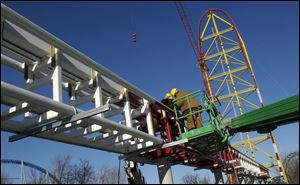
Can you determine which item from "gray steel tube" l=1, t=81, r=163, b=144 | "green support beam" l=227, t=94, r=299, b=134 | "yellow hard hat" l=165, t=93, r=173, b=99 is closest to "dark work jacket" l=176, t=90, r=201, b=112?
"yellow hard hat" l=165, t=93, r=173, b=99

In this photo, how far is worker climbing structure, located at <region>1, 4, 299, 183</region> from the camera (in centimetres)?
691

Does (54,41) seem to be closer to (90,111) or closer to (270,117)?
(90,111)

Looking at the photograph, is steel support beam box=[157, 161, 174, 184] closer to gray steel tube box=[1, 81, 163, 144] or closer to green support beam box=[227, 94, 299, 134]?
green support beam box=[227, 94, 299, 134]

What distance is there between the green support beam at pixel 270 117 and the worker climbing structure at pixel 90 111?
4 centimetres

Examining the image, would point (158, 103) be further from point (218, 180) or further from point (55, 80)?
point (218, 180)

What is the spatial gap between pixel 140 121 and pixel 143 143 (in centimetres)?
76

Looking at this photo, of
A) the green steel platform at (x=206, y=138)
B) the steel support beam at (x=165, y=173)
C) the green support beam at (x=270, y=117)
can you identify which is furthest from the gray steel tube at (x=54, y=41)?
the steel support beam at (x=165, y=173)

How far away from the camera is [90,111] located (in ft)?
24.0

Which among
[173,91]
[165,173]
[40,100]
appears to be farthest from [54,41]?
[165,173]

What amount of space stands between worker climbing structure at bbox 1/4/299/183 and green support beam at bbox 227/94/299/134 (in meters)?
0.04

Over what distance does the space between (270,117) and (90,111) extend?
5.62 metres

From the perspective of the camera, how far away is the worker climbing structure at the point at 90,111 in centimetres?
691

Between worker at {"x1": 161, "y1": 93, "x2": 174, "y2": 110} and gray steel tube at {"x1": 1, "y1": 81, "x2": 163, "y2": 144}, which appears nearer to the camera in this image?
gray steel tube at {"x1": 1, "y1": 81, "x2": 163, "y2": 144}

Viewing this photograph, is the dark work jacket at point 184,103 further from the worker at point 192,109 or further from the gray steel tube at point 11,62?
the gray steel tube at point 11,62
